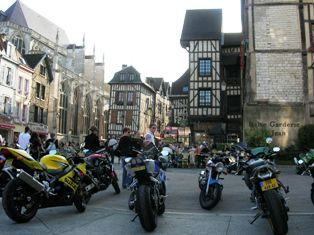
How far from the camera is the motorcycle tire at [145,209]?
454 cm

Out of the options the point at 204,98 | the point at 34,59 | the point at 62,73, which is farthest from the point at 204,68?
the point at 62,73

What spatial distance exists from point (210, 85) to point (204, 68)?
4.84 ft

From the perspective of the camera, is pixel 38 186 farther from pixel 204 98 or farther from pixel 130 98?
pixel 130 98

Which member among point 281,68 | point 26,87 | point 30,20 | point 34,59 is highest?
point 30,20

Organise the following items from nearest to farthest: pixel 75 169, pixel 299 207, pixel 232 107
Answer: pixel 75 169
pixel 299 207
pixel 232 107

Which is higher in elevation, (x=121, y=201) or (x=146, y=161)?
(x=146, y=161)

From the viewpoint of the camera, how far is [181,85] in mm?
44812

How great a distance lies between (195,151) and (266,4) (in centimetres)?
879

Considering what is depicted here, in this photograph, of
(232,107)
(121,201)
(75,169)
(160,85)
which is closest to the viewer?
(75,169)

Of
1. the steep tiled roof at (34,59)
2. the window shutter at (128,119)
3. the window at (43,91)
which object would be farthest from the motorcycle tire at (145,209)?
the window shutter at (128,119)

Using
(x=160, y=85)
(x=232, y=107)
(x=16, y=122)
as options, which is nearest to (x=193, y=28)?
(x=232, y=107)

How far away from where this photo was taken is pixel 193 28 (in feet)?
107

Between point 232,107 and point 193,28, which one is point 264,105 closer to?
point 232,107

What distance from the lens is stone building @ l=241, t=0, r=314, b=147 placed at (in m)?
19.5
